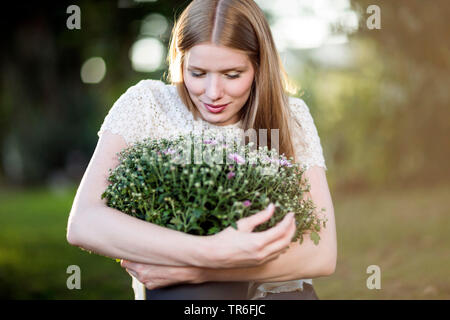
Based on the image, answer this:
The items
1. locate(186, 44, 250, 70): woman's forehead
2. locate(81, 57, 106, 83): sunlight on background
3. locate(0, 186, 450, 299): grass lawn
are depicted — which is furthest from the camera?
locate(81, 57, 106, 83): sunlight on background

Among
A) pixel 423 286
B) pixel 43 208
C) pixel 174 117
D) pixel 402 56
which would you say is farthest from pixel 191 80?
pixel 43 208

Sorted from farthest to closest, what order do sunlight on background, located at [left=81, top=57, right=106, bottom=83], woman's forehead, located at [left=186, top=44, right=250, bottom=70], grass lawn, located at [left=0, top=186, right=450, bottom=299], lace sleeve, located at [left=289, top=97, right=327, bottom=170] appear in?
sunlight on background, located at [left=81, top=57, right=106, bottom=83]
grass lawn, located at [left=0, top=186, right=450, bottom=299]
lace sleeve, located at [left=289, top=97, right=327, bottom=170]
woman's forehead, located at [left=186, top=44, right=250, bottom=70]

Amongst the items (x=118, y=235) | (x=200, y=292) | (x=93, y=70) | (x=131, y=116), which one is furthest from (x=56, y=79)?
(x=200, y=292)

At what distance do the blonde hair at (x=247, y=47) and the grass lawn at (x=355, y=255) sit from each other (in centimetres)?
262

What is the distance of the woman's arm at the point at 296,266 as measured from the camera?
2.13 meters

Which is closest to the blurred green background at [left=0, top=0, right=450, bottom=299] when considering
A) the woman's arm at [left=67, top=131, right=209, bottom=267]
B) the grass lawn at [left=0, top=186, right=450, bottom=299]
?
the grass lawn at [left=0, top=186, right=450, bottom=299]

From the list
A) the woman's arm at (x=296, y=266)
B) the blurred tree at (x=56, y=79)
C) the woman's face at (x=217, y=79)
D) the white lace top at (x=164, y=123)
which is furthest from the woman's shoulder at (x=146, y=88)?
the blurred tree at (x=56, y=79)

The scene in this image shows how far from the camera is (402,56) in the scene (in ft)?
34.0

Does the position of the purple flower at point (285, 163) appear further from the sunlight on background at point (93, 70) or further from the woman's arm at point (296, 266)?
the sunlight on background at point (93, 70)

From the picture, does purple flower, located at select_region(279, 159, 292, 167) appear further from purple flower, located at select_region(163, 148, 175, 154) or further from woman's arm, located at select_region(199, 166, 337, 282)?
purple flower, located at select_region(163, 148, 175, 154)

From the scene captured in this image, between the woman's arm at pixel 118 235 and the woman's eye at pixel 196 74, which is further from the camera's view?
the woman's eye at pixel 196 74

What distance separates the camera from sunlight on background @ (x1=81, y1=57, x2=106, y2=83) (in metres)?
20.4

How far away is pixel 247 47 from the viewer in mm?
2711

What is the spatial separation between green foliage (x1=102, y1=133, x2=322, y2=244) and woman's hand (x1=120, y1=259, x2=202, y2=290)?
188mm
